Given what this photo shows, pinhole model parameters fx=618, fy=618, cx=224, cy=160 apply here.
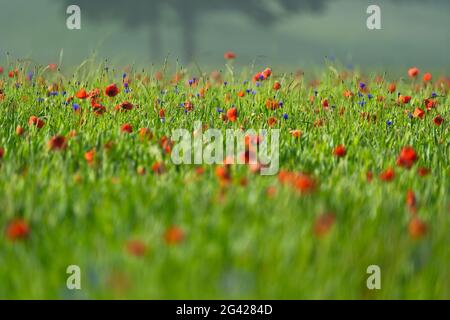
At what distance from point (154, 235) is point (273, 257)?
0.46 meters

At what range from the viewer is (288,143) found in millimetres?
4223

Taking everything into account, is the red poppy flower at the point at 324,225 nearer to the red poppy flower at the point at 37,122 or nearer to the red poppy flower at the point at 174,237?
the red poppy flower at the point at 174,237

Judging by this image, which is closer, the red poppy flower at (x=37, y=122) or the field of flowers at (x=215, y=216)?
the field of flowers at (x=215, y=216)

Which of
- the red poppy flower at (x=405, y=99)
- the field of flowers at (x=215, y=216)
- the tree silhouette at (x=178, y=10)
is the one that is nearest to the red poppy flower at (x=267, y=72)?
the field of flowers at (x=215, y=216)

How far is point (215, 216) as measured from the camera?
2.53m

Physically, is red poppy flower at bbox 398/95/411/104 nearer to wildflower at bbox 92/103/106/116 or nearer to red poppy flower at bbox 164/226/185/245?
wildflower at bbox 92/103/106/116

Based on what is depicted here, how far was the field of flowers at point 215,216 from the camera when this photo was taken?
2.18 m

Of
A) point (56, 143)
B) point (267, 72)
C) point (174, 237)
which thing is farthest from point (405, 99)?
point (174, 237)

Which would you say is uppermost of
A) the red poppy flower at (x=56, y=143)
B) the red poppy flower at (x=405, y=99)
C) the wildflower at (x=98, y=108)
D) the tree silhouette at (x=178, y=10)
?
the tree silhouette at (x=178, y=10)

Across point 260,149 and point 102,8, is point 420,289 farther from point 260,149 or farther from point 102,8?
point 102,8

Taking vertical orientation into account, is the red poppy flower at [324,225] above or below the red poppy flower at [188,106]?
below

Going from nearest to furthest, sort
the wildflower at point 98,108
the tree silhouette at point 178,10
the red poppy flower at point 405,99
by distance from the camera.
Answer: the wildflower at point 98,108
the red poppy flower at point 405,99
the tree silhouette at point 178,10

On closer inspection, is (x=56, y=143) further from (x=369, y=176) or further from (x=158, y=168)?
(x=369, y=176)

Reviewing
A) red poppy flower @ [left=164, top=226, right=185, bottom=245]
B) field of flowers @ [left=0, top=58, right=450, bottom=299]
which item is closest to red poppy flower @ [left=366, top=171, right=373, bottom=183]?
field of flowers @ [left=0, top=58, right=450, bottom=299]
